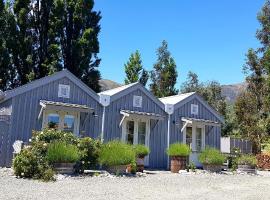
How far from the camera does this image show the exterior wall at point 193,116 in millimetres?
20812

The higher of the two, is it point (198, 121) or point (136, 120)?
point (198, 121)

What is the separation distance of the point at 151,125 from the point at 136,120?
0.93 meters

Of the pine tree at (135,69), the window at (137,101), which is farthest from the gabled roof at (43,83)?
the pine tree at (135,69)

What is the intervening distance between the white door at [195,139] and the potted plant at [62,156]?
31.1 ft

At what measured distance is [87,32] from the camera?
30312 mm

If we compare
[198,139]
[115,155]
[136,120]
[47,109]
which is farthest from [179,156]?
[47,109]

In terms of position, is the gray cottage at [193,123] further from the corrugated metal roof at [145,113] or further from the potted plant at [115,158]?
the potted plant at [115,158]

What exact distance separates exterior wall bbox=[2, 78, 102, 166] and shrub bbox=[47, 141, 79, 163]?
142 inches

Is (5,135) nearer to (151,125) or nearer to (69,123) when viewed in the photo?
(69,123)

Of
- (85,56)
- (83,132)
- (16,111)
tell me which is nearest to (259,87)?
(85,56)

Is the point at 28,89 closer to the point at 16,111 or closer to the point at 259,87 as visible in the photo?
the point at 16,111

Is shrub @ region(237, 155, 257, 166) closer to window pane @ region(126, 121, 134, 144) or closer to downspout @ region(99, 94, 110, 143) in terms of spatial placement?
window pane @ region(126, 121, 134, 144)

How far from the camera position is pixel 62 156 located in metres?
12.8

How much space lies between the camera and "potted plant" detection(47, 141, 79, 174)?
501 inches
